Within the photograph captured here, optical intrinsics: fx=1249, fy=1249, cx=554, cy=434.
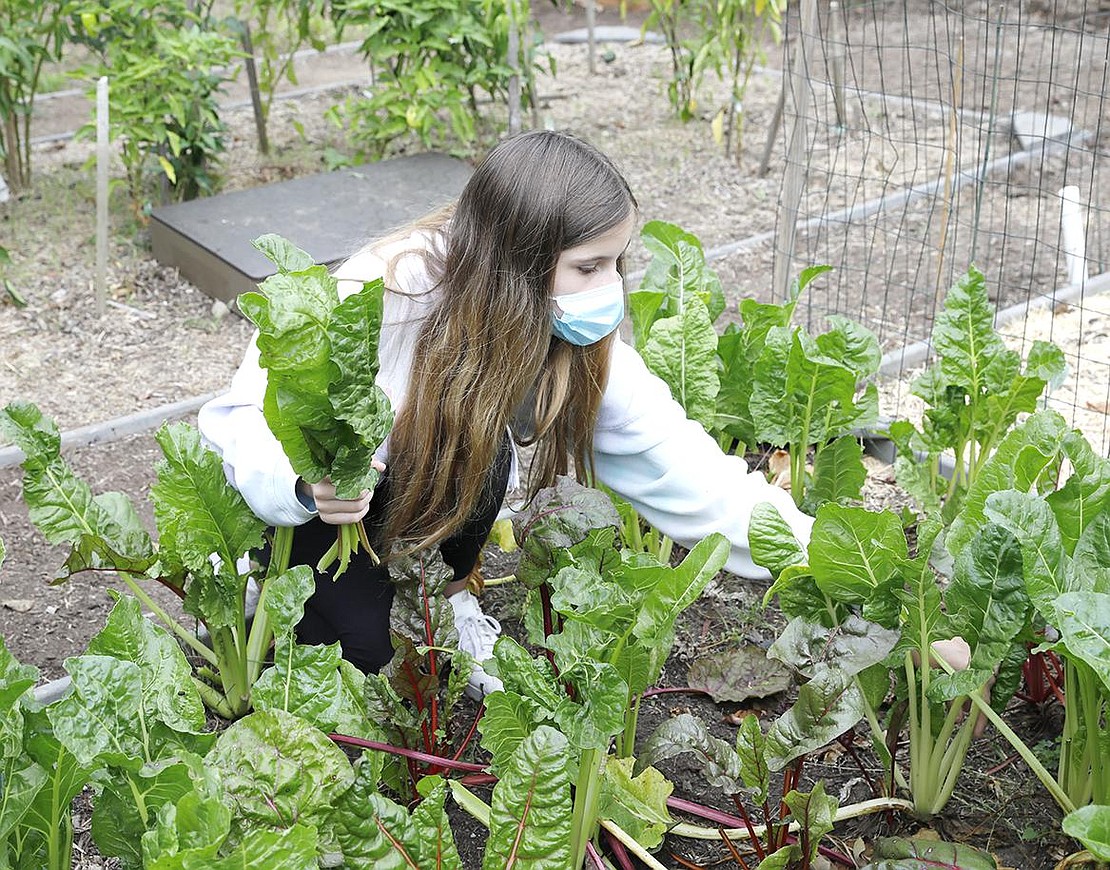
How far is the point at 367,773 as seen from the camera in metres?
1.62

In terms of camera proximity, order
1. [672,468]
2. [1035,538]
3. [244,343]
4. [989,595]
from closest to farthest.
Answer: [1035,538] < [989,595] < [672,468] < [244,343]

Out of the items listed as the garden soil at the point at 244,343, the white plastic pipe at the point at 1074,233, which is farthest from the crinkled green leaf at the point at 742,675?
the white plastic pipe at the point at 1074,233

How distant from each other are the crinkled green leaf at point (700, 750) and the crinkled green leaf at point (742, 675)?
5.5 inches

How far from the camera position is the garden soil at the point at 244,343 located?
210cm

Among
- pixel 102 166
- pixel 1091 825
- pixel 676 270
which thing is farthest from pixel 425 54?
pixel 1091 825

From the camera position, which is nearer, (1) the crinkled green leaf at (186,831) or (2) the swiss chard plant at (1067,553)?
(1) the crinkled green leaf at (186,831)

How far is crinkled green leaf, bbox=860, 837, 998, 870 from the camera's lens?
5.63ft

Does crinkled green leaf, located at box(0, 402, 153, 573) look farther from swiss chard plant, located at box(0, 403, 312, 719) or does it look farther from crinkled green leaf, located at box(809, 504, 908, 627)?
crinkled green leaf, located at box(809, 504, 908, 627)

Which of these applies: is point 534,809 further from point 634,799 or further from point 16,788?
point 16,788

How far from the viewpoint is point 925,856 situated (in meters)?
1.74

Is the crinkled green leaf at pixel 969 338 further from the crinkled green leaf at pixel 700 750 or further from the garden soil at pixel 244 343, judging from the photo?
the crinkled green leaf at pixel 700 750

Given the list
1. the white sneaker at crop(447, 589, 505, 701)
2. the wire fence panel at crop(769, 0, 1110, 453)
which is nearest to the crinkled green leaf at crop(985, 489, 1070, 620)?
the white sneaker at crop(447, 589, 505, 701)

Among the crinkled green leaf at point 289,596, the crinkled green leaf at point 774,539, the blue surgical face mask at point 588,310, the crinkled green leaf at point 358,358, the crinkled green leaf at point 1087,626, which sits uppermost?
the crinkled green leaf at point 358,358

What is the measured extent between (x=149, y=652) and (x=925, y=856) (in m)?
1.12
